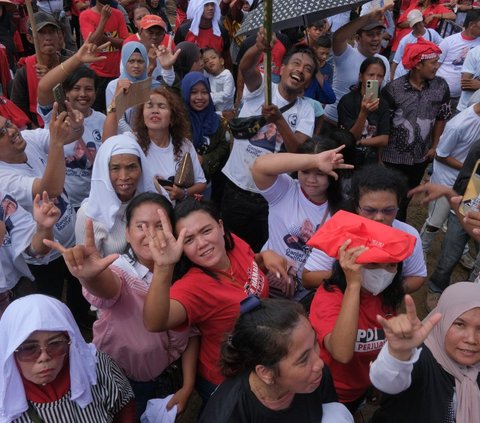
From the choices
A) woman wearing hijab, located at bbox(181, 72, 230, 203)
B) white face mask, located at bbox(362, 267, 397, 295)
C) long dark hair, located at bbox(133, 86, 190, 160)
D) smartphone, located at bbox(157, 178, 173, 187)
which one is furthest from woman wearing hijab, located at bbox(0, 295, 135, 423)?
woman wearing hijab, located at bbox(181, 72, 230, 203)

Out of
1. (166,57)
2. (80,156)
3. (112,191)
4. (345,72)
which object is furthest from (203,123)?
(345,72)

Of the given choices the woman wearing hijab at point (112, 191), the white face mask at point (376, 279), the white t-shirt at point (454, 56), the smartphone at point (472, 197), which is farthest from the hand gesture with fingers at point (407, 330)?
the white t-shirt at point (454, 56)

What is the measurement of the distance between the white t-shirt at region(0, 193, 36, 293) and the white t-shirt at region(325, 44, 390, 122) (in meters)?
3.17

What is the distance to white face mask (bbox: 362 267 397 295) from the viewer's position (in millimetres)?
2227

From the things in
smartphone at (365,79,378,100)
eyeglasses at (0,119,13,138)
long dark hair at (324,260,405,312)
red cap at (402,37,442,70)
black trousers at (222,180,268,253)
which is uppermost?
red cap at (402,37,442,70)

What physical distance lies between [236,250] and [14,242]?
3.92ft

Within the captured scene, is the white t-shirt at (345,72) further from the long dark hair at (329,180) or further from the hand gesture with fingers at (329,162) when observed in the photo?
the hand gesture with fingers at (329,162)

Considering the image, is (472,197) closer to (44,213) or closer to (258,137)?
(258,137)

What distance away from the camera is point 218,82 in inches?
214

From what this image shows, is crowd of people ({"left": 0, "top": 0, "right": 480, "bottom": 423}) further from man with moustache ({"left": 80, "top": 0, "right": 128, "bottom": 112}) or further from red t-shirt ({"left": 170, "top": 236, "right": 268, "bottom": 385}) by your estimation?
man with moustache ({"left": 80, "top": 0, "right": 128, "bottom": 112})

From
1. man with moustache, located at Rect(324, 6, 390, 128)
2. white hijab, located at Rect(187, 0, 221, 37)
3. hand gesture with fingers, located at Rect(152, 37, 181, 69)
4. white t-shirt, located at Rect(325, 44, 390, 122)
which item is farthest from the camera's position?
white hijab, located at Rect(187, 0, 221, 37)

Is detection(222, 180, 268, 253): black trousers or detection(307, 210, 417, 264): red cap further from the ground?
detection(307, 210, 417, 264): red cap

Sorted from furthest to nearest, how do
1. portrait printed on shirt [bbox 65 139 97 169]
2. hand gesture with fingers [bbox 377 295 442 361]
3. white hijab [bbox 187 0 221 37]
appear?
white hijab [bbox 187 0 221 37]
portrait printed on shirt [bbox 65 139 97 169]
hand gesture with fingers [bbox 377 295 442 361]

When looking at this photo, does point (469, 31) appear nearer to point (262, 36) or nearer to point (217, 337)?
point (262, 36)
